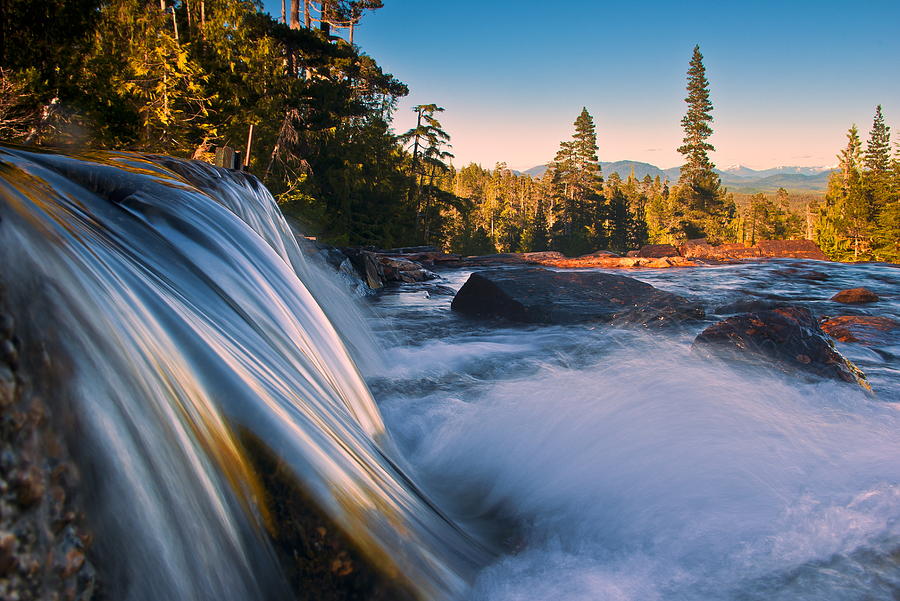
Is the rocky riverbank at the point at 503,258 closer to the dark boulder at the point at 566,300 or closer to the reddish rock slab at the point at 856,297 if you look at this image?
the dark boulder at the point at 566,300

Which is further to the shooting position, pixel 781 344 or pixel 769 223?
pixel 769 223

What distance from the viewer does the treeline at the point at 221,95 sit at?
608 inches

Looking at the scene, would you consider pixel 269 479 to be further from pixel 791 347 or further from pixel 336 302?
pixel 336 302

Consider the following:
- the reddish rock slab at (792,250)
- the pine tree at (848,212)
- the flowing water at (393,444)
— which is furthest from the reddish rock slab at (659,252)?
the pine tree at (848,212)

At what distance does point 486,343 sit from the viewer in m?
6.82

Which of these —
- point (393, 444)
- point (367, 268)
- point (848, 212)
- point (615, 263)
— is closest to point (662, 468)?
point (393, 444)

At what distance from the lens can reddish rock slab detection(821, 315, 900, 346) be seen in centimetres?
704

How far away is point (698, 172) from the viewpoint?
183 feet

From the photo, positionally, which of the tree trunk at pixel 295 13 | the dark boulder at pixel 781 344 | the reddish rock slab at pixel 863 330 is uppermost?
the tree trunk at pixel 295 13

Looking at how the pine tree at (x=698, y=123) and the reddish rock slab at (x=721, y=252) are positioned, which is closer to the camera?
the reddish rock slab at (x=721, y=252)

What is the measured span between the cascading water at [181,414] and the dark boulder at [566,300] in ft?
18.8

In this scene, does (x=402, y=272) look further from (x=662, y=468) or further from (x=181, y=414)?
(x=181, y=414)

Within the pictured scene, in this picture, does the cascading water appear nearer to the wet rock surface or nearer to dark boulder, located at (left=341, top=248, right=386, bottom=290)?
the wet rock surface

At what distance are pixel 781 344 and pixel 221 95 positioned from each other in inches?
855
